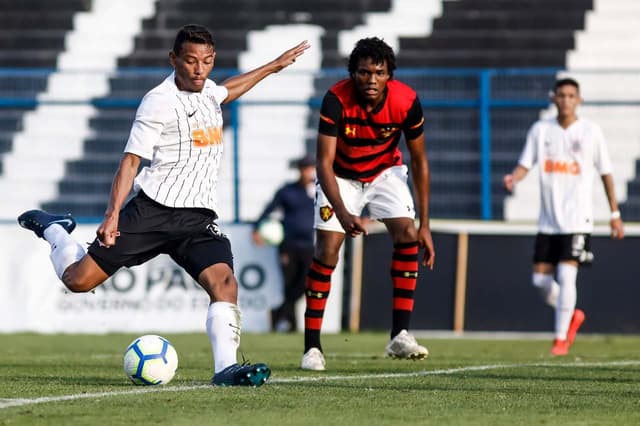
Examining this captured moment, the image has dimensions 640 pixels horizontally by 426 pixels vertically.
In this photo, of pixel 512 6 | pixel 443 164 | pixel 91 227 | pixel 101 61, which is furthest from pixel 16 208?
pixel 512 6

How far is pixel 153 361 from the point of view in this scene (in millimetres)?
6887

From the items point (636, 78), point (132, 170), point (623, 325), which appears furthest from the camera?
point (636, 78)

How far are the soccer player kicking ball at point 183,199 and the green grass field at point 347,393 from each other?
41 centimetres

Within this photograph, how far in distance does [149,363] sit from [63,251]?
85 centimetres

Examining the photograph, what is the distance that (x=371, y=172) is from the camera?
28.2 ft

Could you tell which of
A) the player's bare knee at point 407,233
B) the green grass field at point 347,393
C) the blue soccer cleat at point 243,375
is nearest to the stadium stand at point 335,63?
the green grass field at point 347,393

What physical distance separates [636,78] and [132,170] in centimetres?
997

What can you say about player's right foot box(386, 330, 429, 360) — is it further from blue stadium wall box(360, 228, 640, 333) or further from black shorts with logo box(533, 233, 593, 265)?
blue stadium wall box(360, 228, 640, 333)

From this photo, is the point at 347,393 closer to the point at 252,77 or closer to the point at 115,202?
the point at 115,202

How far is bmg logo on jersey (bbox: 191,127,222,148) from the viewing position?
6.88 m

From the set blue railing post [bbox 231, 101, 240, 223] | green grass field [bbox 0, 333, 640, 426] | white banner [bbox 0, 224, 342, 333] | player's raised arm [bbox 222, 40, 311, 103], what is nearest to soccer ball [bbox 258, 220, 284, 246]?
white banner [bbox 0, 224, 342, 333]

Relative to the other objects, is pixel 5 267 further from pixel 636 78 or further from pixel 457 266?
pixel 636 78

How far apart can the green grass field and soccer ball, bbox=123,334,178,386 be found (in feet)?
0.29

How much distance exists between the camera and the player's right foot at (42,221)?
307 inches
